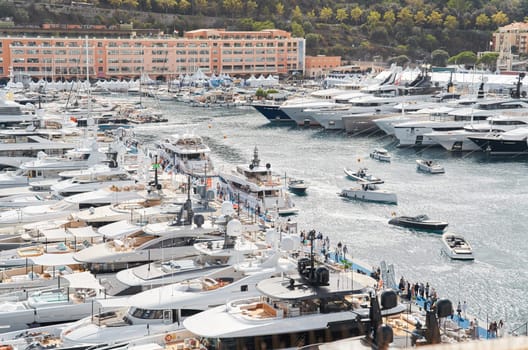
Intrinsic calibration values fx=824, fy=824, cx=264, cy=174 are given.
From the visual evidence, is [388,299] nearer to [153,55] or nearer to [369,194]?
[369,194]

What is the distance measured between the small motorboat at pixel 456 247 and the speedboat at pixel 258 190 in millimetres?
4026

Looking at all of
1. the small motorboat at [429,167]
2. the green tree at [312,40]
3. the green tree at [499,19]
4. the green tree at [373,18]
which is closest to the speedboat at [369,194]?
the small motorboat at [429,167]

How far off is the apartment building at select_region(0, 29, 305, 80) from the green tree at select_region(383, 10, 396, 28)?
36.1 ft

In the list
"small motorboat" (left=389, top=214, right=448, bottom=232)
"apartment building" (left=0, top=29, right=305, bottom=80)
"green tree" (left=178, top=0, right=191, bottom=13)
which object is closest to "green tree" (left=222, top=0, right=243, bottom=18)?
"green tree" (left=178, top=0, right=191, bottom=13)

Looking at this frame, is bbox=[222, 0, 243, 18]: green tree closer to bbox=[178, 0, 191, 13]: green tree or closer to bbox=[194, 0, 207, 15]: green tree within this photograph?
bbox=[194, 0, 207, 15]: green tree

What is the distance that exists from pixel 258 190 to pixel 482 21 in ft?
193

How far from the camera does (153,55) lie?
59469 mm

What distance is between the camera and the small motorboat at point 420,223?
17.5m

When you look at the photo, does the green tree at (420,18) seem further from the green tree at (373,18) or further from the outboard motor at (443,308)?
the outboard motor at (443,308)

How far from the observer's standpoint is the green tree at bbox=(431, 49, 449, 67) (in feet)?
220

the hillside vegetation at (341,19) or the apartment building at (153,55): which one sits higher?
the hillside vegetation at (341,19)

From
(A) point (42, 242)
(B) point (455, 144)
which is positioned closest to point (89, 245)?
(A) point (42, 242)

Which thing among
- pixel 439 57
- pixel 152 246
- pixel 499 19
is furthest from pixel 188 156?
pixel 499 19

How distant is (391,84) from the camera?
43.9 m
